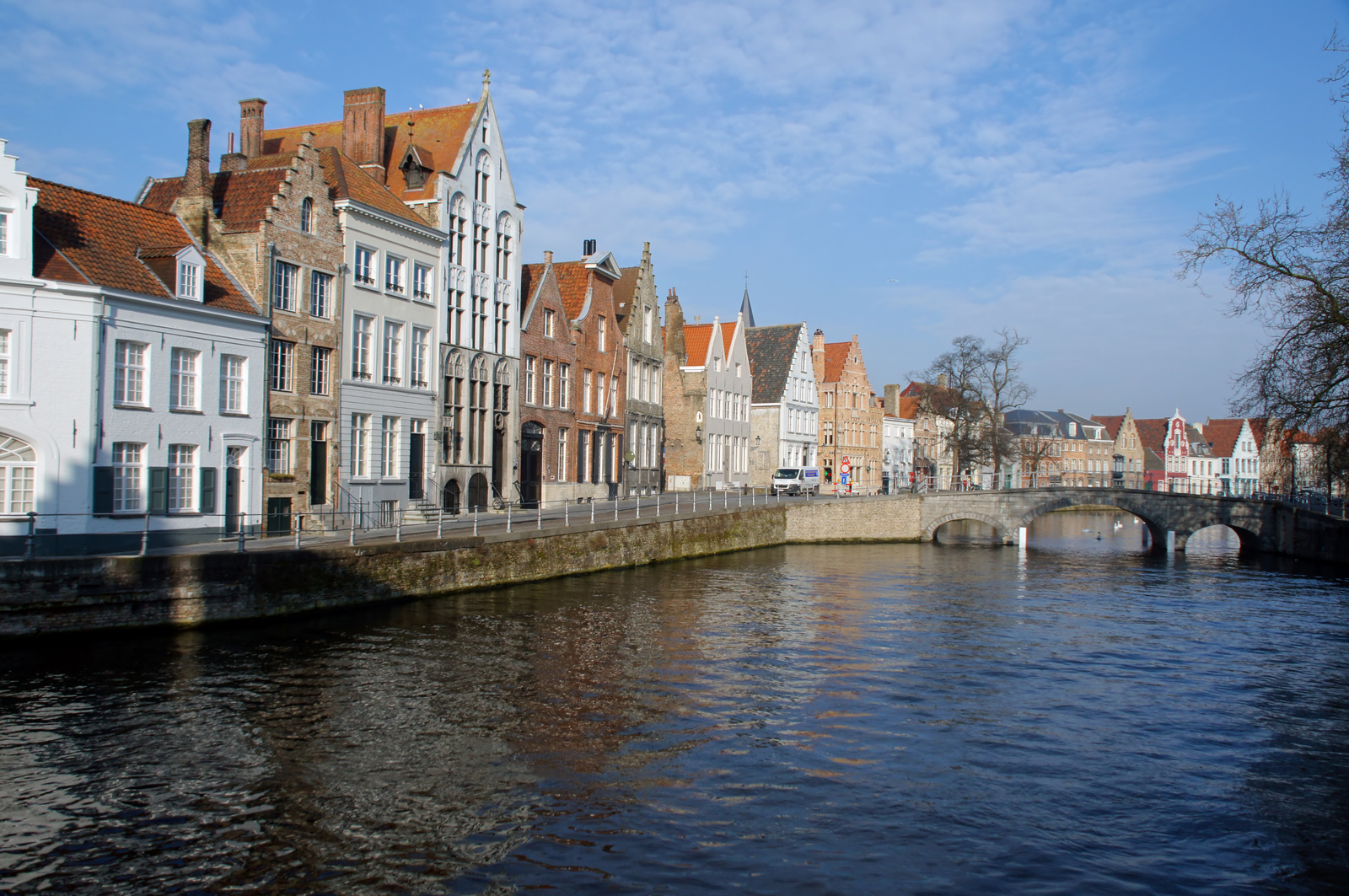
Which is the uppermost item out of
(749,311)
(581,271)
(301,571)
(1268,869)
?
(749,311)

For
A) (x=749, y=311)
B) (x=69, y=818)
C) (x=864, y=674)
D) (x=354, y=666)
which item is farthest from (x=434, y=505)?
(x=749, y=311)

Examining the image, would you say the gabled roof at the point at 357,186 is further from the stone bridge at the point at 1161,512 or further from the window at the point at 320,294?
the stone bridge at the point at 1161,512

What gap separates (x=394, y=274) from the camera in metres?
33.5

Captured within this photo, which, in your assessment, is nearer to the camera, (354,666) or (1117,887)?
(1117,887)

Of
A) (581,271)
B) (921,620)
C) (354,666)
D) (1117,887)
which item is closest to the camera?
(1117,887)

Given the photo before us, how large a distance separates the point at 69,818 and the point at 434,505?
23.8 m

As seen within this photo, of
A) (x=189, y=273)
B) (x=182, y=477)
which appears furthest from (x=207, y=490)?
(x=189, y=273)

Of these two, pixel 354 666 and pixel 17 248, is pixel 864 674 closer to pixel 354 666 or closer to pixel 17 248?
pixel 354 666

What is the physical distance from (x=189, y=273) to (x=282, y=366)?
394 centimetres

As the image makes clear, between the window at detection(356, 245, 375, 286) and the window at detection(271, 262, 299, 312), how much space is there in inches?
107

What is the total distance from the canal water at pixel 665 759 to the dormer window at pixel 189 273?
9667 millimetres

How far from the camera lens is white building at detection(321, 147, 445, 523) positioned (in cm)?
3120

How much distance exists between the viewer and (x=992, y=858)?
Result: 990cm

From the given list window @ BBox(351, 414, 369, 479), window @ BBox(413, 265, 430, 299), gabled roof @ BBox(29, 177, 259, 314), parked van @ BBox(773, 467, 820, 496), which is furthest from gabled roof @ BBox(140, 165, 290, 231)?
parked van @ BBox(773, 467, 820, 496)
